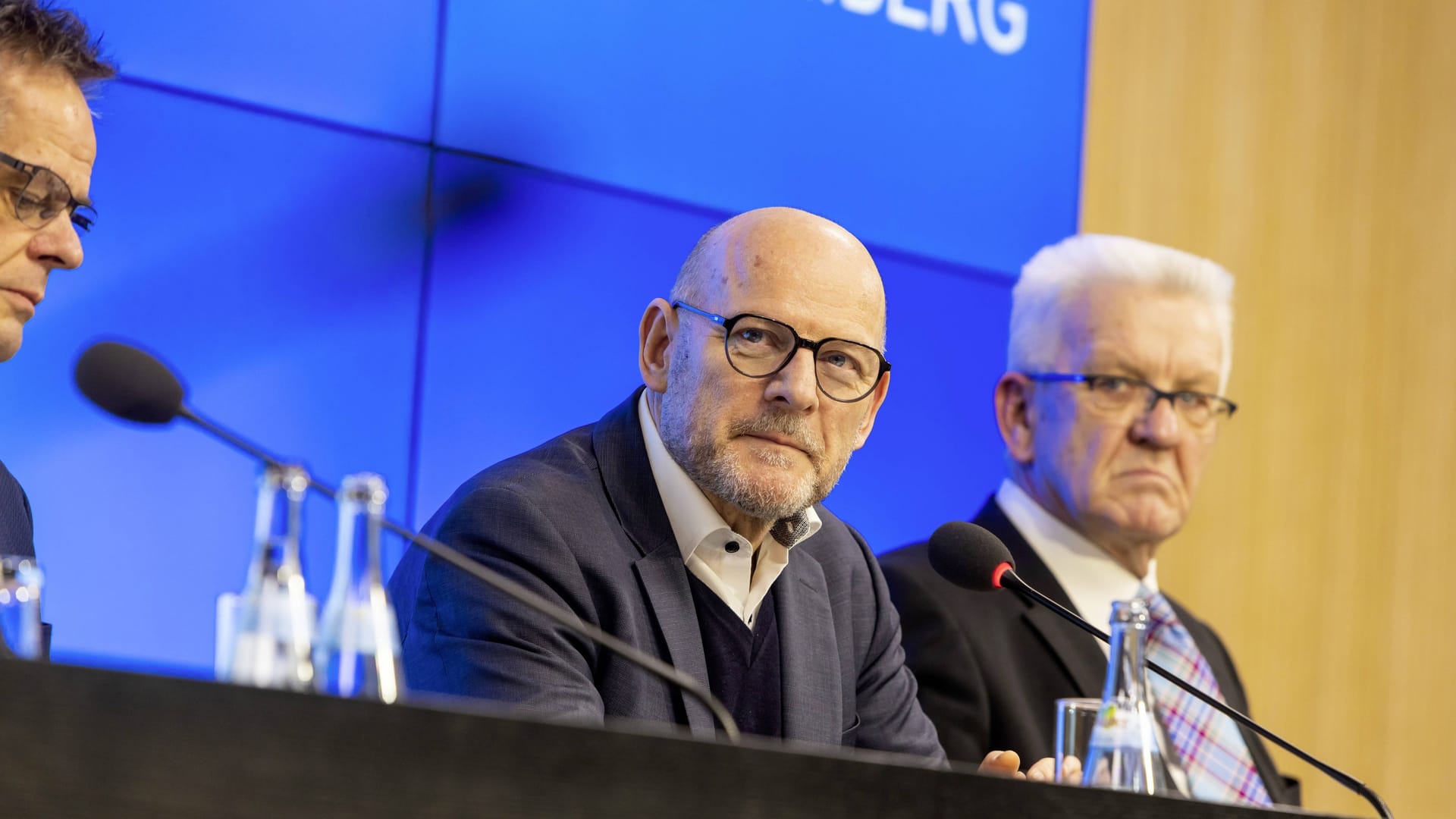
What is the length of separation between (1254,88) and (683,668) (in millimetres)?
2850

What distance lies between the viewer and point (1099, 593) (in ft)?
9.70

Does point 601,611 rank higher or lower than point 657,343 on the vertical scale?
lower

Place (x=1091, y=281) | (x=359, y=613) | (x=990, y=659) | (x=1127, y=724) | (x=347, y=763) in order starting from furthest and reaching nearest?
(x=1091, y=281) → (x=990, y=659) → (x=1127, y=724) → (x=359, y=613) → (x=347, y=763)

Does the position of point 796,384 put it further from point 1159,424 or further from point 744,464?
point 1159,424

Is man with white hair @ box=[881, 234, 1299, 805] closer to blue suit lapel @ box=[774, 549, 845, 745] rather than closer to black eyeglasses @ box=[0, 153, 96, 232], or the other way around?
blue suit lapel @ box=[774, 549, 845, 745]

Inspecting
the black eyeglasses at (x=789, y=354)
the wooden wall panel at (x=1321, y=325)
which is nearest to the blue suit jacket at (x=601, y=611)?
the black eyeglasses at (x=789, y=354)

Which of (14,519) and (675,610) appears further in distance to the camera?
(14,519)

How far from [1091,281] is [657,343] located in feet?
3.86

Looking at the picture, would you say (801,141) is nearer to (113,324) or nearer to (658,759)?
(113,324)

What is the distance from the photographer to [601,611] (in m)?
1.98

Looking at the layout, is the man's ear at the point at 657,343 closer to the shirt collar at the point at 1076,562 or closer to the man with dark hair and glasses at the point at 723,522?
the man with dark hair and glasses at the point at 723,522

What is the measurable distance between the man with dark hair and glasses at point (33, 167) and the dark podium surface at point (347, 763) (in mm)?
1286

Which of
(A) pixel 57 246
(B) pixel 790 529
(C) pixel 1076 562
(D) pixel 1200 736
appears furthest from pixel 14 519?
(D) pixel 1200 736

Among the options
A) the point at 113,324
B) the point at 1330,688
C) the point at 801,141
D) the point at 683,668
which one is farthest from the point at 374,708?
the point at 1330,688
